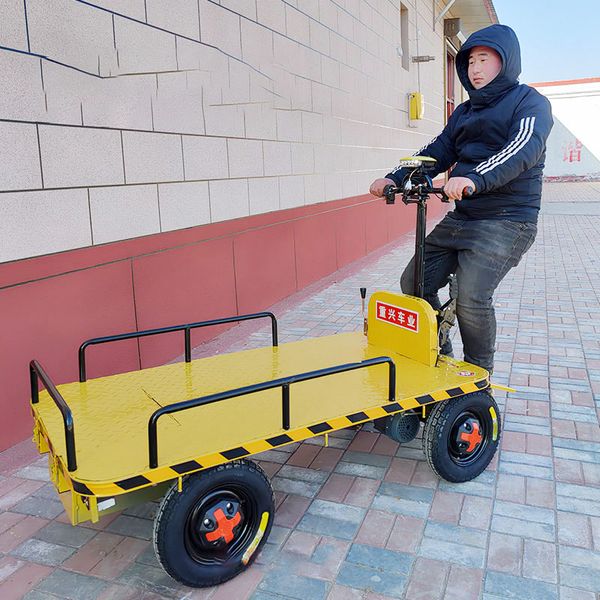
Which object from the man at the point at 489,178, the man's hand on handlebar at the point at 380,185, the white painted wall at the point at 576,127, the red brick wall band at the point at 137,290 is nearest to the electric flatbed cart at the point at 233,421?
the man's hand on handlebar at the point at 380,185

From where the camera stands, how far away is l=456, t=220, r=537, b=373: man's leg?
129 inches

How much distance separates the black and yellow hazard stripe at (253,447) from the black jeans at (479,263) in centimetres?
41

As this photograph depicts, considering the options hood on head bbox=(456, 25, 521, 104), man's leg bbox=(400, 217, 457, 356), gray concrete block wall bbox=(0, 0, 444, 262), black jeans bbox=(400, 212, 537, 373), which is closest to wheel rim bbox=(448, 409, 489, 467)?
black jeans bbox=(400, 212, 537, 373)

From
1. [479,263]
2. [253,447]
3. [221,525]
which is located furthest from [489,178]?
[221,525]

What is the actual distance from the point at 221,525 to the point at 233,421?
1.38 ft

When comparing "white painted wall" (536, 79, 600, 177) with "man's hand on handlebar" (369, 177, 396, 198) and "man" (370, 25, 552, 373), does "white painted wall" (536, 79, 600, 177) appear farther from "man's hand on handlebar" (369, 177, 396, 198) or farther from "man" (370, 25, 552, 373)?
"man's hand on handlebar" (369, 177, 396, 198)

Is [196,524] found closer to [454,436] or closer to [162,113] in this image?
[454,436]

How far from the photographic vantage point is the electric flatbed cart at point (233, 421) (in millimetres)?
2258

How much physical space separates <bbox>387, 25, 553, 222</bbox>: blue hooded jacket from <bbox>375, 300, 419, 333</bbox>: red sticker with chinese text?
0.65 m

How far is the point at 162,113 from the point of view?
4.55m

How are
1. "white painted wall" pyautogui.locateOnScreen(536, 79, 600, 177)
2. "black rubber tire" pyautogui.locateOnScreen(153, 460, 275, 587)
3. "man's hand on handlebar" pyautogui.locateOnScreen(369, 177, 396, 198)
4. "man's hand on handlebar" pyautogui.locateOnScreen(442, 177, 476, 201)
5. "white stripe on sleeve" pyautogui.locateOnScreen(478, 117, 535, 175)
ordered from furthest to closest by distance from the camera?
"white painted wall" pyautogui.locateOnScreen(536, 79, 600, 177)
"man's hand on handlebar" pyautogui.locateOnScreen(369, 177, 396, 198)
"white stripe on sleeve" pyautogui.locateOnScreen(478, 117, 535, 175)
"man's hand on handlebar" pyautogui.locateOnScreen(442, 177, 476, 201)
"black rubber tire" pyautogui.locateOnScreen(153, 460, 275, 587)

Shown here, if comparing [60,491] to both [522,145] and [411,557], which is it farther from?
[522,145]

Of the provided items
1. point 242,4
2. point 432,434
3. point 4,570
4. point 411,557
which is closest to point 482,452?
point 432,434

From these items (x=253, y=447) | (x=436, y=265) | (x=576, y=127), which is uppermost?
(x=576, y=127)
